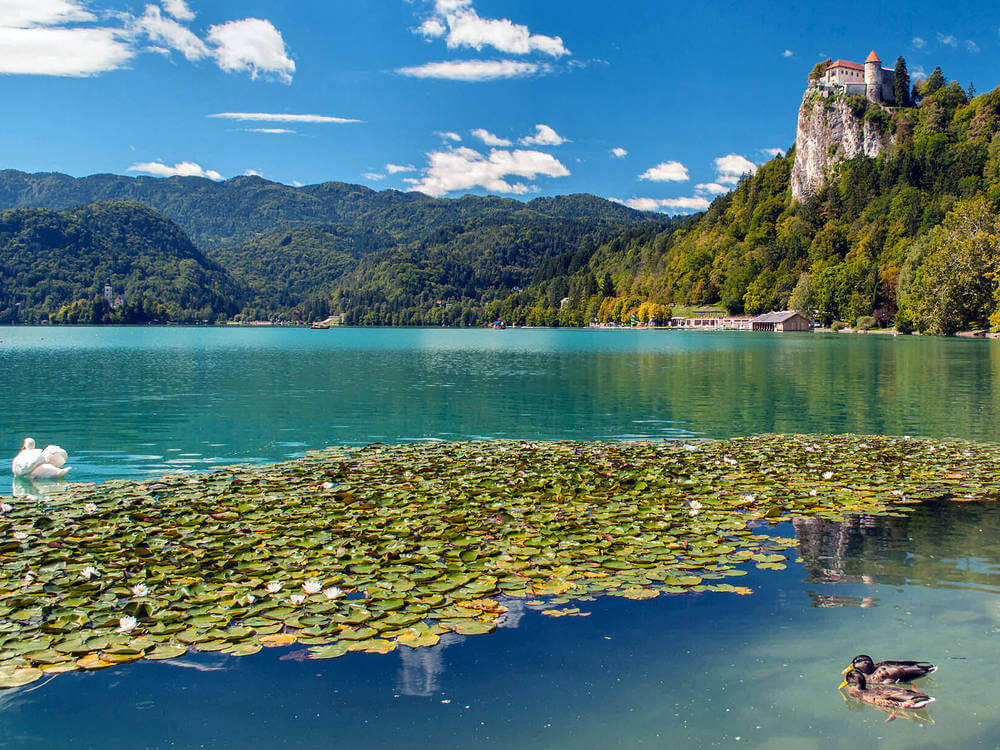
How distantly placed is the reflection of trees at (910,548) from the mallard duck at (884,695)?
2381 mm

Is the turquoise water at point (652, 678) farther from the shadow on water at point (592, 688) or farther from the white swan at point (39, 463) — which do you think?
the white swan at point (39, 463)

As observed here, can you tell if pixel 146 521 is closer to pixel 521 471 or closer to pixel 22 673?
pixel 22 673

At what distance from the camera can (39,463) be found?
17547mm

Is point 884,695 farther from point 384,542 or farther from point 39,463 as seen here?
point 39,463

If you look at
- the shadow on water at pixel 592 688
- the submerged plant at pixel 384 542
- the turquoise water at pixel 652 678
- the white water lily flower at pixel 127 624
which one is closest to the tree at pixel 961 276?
the submerged plant at pixel 384 542

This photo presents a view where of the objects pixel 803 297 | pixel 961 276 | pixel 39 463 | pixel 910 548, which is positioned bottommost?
pixel 910 548

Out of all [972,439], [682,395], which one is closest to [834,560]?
[972,439]

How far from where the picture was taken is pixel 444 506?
1345 cm

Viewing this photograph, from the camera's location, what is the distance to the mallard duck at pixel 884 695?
266 inches

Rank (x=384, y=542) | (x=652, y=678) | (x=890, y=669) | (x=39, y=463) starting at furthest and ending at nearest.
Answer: (x=39, y=463), (x=384, y=542), (x=652, y=678), (x=890, y=669)

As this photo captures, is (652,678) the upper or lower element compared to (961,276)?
lower

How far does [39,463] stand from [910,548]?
19.6m

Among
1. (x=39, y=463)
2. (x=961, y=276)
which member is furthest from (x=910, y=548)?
(x=961, y=276)

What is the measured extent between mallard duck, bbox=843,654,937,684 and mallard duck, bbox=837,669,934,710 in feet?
0.26
